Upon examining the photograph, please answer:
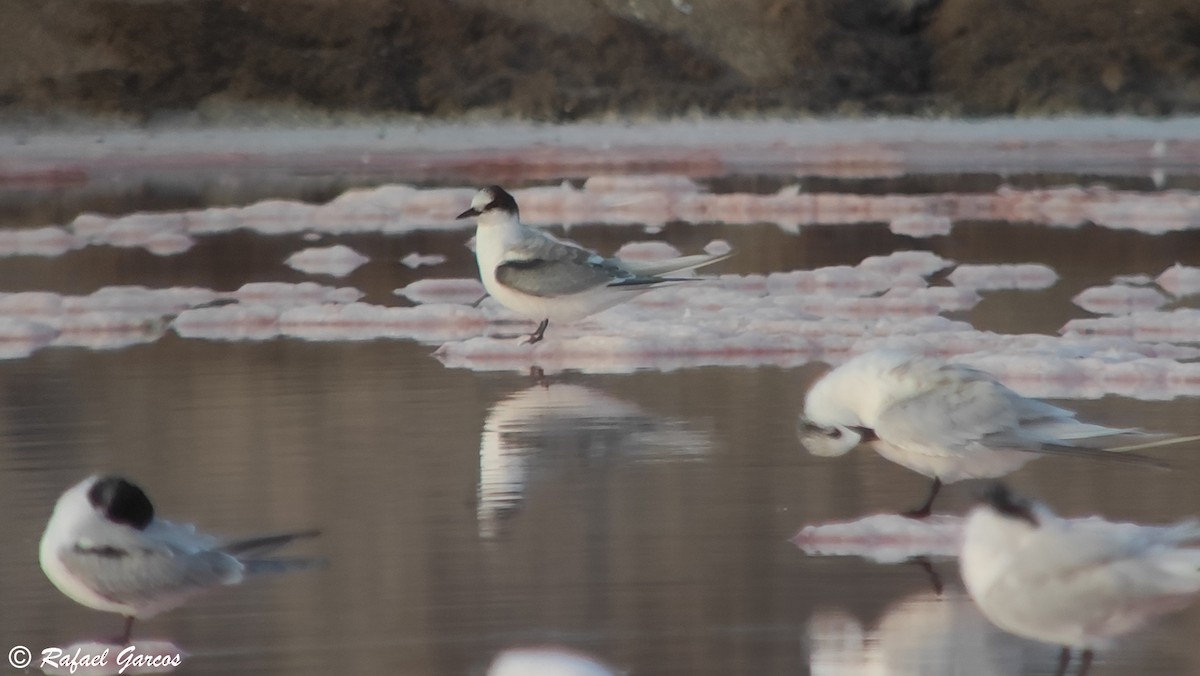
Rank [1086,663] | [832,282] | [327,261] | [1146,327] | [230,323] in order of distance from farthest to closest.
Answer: [327,261]
[832,282]
[230,323]
[1146,327]
[1086,663]

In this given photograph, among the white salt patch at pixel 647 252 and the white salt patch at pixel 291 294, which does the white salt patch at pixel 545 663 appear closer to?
the white salt patch at pixel 291 294

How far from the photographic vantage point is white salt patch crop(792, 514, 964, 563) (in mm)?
4707

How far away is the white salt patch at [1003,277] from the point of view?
29.4ft

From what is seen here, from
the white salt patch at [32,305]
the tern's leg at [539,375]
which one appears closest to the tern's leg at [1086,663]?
the tern's leg at [539,375]

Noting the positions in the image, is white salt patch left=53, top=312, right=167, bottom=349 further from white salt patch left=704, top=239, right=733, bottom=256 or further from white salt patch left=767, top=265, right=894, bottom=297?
white salt patch left=704, top=239, right=733, bottom=256

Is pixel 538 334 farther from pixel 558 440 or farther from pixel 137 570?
pixel 137 570

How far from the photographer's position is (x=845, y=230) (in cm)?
1134

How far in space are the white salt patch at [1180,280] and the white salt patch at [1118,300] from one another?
0.17m

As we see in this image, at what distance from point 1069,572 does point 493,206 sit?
178 inches

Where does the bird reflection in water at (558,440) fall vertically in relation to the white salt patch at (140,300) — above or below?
below

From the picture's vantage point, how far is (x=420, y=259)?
10.6 metres

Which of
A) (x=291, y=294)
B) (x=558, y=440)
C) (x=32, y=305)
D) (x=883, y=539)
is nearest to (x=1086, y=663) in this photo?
(x=883, y=539)

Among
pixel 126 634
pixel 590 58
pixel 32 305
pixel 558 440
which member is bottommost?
pixel 126 634

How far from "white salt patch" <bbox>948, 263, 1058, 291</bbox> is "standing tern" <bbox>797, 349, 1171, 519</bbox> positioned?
389cm
